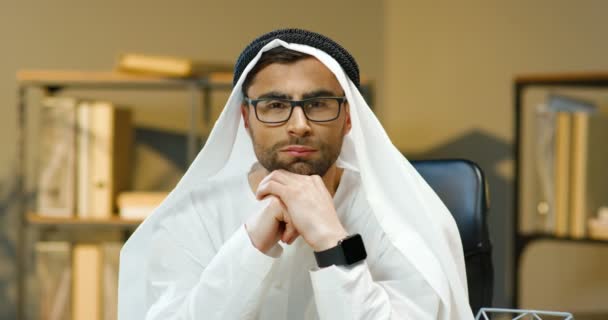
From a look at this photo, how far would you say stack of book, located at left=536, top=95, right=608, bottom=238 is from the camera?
8.59 ft

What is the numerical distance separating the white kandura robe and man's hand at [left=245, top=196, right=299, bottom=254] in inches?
0.6

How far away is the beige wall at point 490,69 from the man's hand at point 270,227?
1988 mm

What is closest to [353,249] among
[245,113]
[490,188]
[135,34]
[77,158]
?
[245,113]

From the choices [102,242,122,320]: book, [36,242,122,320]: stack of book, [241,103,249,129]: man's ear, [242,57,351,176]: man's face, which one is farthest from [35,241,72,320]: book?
[242,57,351,176]: man's face

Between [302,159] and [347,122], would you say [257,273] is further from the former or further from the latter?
[347,122]

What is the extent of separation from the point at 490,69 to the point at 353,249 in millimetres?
2081

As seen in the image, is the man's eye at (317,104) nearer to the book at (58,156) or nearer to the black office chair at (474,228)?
the black office chair at (474,228)

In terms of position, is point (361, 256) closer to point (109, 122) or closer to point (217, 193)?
point (217, 193)

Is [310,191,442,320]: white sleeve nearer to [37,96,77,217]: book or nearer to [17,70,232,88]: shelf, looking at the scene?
[17,70,232,88]: shelf

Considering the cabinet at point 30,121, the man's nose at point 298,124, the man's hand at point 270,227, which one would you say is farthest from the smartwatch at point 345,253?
the cabinet at point 30,121

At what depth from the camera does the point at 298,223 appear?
1.32 metres

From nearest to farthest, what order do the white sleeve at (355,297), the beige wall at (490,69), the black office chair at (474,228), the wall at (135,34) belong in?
the white sleeve at (355,297) < the black office chair at (474,228) < the beige wall at (490,69) < the wall at (135,34)

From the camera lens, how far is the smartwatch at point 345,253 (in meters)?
1.26

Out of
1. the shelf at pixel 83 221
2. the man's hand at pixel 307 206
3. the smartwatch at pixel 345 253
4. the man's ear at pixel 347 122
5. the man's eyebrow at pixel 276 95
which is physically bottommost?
the shelf at pixel 83 221
